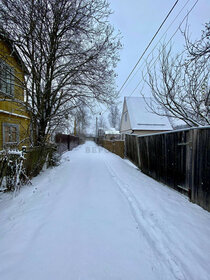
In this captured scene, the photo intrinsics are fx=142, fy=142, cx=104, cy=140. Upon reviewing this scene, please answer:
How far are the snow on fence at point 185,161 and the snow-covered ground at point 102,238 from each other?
0.38 metres

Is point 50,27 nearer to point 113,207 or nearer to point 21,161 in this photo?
point 21,161

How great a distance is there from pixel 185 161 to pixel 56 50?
6732 millimetres

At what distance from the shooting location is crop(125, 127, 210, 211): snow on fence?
3133mm

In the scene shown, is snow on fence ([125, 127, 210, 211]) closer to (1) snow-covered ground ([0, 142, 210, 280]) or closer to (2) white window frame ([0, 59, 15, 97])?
(1) snow-covered ground ([0, 142, 210, 280])

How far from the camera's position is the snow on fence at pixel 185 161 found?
10.3ft

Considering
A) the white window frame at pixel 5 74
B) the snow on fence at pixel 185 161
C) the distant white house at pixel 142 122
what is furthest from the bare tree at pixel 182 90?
the distant white house at pixel 142 122

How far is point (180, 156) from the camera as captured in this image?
159 inches

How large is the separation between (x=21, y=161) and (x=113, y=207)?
292 centimetres

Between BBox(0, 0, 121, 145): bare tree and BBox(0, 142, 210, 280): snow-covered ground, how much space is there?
4.04 meters

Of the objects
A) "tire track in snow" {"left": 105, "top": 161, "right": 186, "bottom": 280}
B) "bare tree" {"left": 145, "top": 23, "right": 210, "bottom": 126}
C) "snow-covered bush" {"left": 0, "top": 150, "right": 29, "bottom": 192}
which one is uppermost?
"bare tree" {"left": 145, "top": 23, "right": 210, "bottom": 126}

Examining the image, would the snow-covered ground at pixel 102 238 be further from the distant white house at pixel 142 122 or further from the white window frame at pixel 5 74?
the distant white house at pixel 142 122

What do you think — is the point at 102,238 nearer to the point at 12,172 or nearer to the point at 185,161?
the point at 185,161

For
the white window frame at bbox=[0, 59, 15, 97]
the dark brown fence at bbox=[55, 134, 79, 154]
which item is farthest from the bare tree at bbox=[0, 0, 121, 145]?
the dark brown fence at bbox=[55, 134, 79, 154]

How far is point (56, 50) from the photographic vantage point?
20.6ft
